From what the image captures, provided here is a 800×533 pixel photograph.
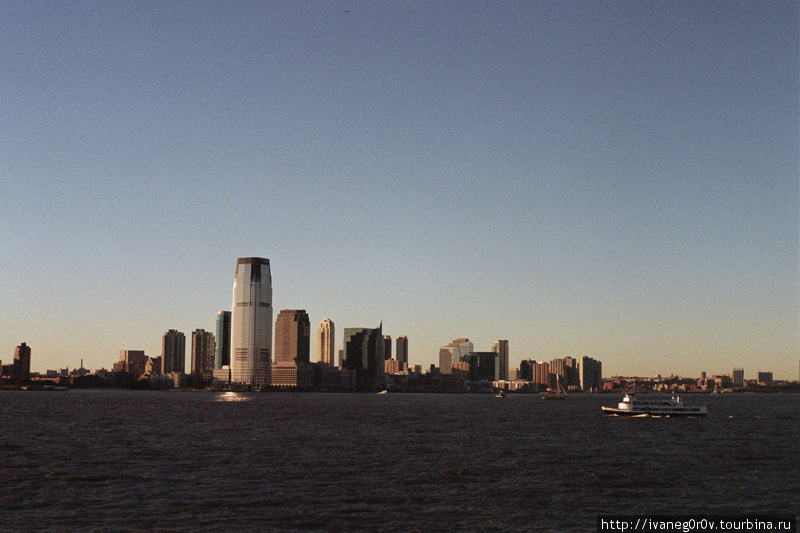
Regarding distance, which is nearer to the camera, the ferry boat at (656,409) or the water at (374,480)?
the water at (374,480)

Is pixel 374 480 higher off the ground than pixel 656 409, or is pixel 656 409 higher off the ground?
pixel 374 480

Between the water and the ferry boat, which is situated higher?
the water

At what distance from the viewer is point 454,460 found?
85.8 meters

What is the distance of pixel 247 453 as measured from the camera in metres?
91.7

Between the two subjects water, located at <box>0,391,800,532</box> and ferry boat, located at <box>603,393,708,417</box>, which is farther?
ferry boat, located at <box>603,393,708,417</box>

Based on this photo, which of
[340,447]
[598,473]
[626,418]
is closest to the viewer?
[598,473]

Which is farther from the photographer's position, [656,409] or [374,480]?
[656,409]

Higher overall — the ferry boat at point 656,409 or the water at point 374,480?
the water at point 374,480

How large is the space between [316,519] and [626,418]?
149 metres

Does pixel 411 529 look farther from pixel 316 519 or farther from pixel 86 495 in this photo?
pixel 86 495

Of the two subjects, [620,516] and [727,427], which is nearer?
[620,516]

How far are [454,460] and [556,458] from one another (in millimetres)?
12354

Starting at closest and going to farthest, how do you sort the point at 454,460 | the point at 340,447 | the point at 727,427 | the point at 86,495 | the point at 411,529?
the point at 411,529 → the point at 86,495 → the point at 454,460 → the point at 340,447 → the point at 727,427

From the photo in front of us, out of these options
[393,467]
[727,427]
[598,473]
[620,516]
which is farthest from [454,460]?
[727,427]
